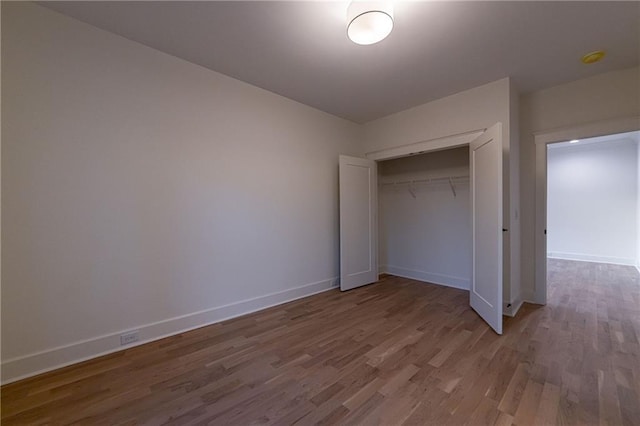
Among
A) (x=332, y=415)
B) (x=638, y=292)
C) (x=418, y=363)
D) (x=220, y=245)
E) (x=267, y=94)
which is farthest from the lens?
(x=638, y=292)

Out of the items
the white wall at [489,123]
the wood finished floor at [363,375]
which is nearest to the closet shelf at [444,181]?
the white wall at [489,123]

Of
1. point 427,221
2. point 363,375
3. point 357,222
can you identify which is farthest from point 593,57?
point 363,375

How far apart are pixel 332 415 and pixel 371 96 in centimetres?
343

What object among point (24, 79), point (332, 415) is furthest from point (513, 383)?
point (24, 79)

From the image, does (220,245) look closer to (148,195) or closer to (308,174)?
(148,195)

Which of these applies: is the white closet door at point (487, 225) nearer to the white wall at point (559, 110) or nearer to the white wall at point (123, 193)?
the white wall at point (559, 110)

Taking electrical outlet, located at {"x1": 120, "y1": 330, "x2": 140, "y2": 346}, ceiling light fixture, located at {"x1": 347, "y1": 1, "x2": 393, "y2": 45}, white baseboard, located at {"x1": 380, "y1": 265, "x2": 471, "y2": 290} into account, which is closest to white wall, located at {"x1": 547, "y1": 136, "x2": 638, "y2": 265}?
white baseboard, located at {"x1": 380, "y1": 265, "x2": 471, "y2": 290}

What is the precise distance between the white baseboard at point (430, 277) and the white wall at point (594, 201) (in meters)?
4.22

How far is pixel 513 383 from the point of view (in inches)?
70.3

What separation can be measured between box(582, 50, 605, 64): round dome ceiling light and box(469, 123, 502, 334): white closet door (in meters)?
1.08

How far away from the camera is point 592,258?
19.2ft

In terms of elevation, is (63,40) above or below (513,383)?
above

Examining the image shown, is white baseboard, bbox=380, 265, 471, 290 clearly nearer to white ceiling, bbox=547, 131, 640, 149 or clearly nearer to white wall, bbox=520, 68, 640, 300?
white wall, bbox=520, 68, 640, 300

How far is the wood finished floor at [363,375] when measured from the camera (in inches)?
60.2
